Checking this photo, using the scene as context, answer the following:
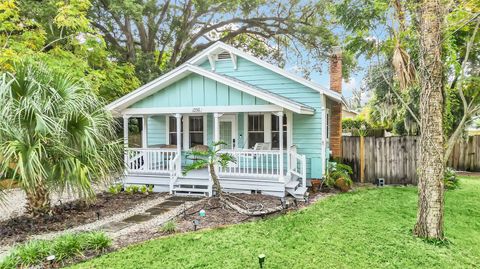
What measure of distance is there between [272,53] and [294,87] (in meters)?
11.2

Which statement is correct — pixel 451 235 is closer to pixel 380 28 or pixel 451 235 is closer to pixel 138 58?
pixel 380 28

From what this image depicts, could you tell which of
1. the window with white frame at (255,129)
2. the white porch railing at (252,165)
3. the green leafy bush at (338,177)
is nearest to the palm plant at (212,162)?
the white porch railing at (252,165)

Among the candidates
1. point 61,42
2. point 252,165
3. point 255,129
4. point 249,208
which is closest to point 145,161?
point 252,165

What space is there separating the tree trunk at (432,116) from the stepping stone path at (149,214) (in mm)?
5756

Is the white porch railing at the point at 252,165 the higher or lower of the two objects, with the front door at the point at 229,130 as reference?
lower

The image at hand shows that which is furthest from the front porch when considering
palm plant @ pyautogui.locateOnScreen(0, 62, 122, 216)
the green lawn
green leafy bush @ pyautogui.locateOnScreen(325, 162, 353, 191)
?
the green lawn

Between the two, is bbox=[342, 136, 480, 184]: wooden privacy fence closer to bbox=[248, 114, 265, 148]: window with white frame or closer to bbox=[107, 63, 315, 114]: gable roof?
bbox=[107, 63, 315, 114]: gable roof

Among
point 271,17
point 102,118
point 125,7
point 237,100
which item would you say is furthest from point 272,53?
point 102,118

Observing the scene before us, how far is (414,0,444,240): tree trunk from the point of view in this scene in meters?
4.98

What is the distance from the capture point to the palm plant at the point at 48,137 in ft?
18.0

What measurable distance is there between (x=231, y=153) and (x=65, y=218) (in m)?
4.83

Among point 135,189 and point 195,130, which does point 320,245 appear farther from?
point 195,130

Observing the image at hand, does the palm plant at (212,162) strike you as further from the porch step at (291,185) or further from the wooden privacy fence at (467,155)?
the wooden privacy fence at (467,155)

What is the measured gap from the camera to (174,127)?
12211mm
